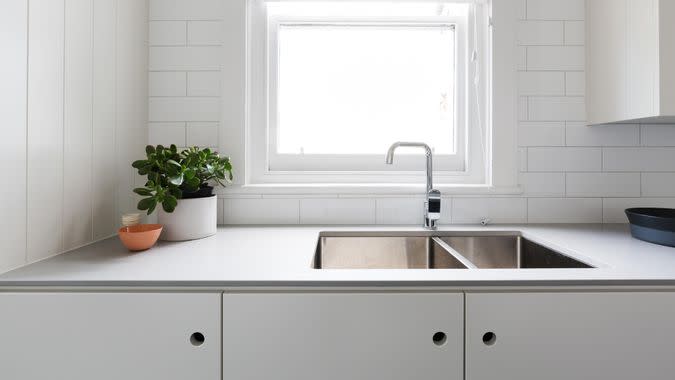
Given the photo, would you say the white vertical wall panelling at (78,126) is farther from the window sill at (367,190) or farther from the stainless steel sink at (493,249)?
the stainless steel sink at (493,249)

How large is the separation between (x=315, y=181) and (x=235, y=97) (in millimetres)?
494

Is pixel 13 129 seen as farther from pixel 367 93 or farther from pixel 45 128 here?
pixel 367 93

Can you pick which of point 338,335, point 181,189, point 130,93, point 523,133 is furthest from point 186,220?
point 523,133

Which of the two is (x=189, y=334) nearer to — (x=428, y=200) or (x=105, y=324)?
(x=105, y=324)

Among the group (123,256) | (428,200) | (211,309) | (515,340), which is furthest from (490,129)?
(123,256)

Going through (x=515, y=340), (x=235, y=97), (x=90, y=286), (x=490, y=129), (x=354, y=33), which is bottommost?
(x=515, y=340)

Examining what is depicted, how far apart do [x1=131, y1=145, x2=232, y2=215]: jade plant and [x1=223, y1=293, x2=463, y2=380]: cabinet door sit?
1.45 feet

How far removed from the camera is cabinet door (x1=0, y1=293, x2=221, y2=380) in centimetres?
78

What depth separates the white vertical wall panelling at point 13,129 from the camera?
812 mm

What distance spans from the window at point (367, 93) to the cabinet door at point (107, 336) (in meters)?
0.83

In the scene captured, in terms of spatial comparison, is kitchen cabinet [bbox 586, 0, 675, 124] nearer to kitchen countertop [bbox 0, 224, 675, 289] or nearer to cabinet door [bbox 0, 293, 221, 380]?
kitchen countertop [bbox 0, 224, 675, 289]

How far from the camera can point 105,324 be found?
0.78 metres

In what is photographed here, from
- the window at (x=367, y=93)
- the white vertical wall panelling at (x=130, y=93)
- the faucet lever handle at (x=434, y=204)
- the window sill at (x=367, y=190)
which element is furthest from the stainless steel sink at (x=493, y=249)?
the white vertical wall panelling at (x=130, y=93)

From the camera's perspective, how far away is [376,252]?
1373 mm
